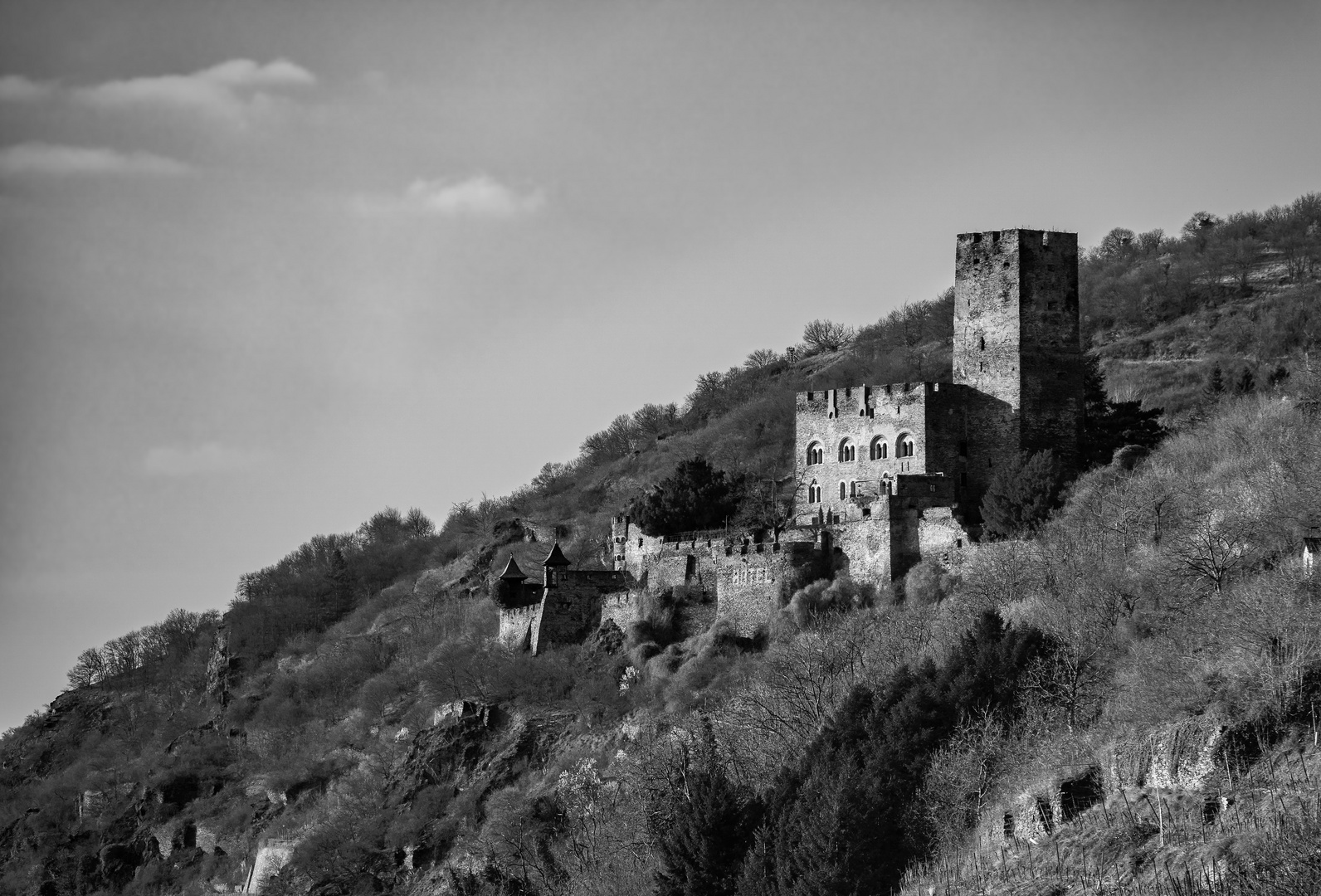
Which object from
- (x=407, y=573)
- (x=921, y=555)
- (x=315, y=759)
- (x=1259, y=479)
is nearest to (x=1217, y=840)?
(x=1259, y=479)

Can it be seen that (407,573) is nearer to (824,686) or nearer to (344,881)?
(344,881)

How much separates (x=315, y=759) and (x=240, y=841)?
334 cm

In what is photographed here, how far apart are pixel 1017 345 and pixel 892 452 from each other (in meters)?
4.62

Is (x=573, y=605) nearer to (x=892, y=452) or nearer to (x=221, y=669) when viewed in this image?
(x=892, y=452)

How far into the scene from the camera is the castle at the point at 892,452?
52000 millimetres

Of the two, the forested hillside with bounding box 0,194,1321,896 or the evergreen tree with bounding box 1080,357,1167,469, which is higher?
the evergreen tree with bounding box 1080,357,1167,469

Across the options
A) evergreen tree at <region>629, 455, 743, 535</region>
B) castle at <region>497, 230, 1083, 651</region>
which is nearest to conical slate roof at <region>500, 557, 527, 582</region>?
castle at <region>497, 230, 1083, 651</region>

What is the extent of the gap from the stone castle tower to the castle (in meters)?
0.03

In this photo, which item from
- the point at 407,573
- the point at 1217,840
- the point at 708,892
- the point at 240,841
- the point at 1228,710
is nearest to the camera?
the point at 1217,840

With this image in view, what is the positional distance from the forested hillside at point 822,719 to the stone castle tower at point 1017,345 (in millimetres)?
1785

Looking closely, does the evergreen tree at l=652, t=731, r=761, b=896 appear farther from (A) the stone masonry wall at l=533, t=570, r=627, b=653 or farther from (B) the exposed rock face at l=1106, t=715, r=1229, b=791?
(A) the stone masonry wall at l=533, t=570, r=627, b=653

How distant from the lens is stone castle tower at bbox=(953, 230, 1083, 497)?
2133 inches

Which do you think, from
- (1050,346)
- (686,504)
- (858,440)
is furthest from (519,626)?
(1050,346)

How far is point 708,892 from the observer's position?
38.5 metres
